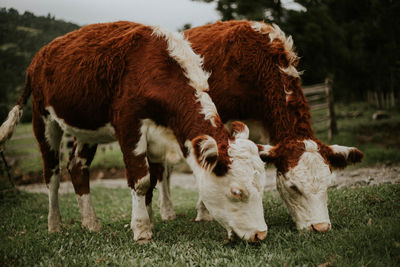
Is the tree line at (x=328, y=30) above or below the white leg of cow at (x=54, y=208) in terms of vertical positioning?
above

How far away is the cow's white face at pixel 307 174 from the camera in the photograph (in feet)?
13.1

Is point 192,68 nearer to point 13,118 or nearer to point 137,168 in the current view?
point 137,168

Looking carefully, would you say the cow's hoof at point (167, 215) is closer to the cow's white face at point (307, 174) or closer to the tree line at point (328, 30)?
the cow's white face at point (307, 174)

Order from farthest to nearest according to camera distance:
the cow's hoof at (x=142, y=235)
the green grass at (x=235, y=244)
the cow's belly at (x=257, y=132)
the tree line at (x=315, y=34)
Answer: the tree line at (x=315, y=34) < the cow's belly at (x=257, y=132) < the cow's hoof at (x=142, y=235) < the green grass at (x=235, y=244)

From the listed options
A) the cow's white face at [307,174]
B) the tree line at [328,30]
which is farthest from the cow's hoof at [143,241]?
the tree line at [328,30]

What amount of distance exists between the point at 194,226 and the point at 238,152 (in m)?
1.78

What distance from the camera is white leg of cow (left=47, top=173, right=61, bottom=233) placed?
5344 millimetres

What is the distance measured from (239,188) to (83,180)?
3018mm

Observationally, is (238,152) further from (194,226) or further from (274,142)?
(194,226)

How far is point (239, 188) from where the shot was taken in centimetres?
354

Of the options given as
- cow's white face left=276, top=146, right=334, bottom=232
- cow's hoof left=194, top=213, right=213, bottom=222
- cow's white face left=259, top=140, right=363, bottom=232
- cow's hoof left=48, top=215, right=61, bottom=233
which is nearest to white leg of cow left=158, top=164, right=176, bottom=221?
cow's hoof left=194, top=213, right=213, bottom=222

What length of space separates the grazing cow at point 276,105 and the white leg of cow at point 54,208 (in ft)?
7.19

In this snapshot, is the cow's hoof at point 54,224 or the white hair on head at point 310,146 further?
the cow's hoof at point 54,224

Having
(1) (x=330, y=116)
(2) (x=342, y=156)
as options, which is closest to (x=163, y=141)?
(2) (x=342, y=156)
